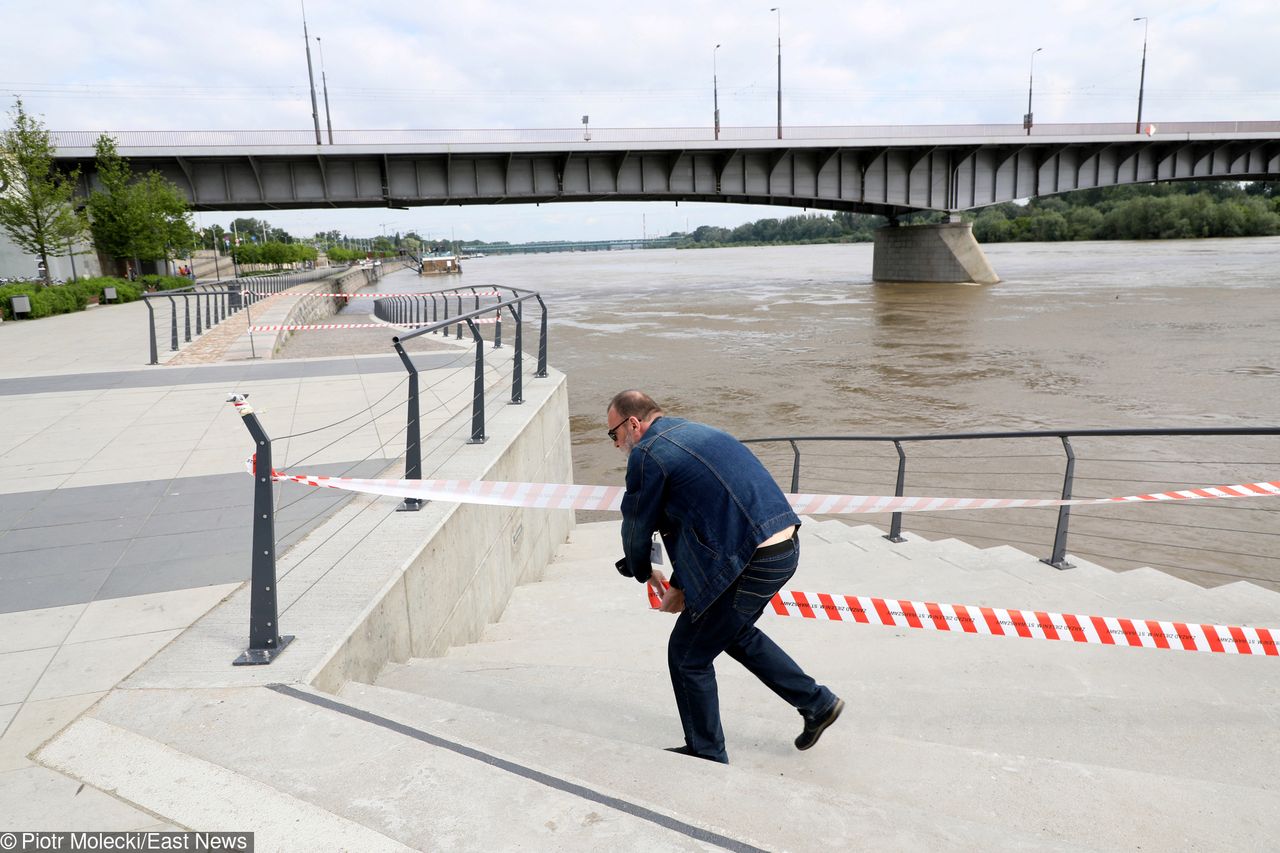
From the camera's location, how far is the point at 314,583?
3926 mm

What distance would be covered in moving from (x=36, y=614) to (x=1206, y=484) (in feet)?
35.2

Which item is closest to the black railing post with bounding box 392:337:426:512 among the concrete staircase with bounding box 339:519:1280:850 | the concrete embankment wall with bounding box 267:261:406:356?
the concrete staircase with bounding box 339:519:1280:850

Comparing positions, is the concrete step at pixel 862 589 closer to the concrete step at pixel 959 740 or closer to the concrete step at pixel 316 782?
the concrete step at pixel 959 740

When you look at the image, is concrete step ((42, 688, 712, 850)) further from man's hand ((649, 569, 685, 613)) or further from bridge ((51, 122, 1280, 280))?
bridge ((51, 122, 1280, 280))

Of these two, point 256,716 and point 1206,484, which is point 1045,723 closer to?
point 256,716

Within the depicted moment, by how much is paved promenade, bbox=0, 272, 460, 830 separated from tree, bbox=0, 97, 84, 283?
74.8 feet

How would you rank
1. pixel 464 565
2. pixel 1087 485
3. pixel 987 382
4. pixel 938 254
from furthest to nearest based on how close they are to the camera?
pixel 938 254 → pixel 987 382 → pixel 1087 485 → pixel 464 565

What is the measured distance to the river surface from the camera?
8.73 m

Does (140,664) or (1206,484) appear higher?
(140,664)

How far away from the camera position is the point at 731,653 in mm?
3174

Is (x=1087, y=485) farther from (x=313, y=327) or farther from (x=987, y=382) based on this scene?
(x=313, y=327)

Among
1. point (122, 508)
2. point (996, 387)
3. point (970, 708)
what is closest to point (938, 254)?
point (996, 387)

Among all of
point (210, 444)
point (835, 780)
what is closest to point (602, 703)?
point (835, 780)

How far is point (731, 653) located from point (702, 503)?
2.22ft
